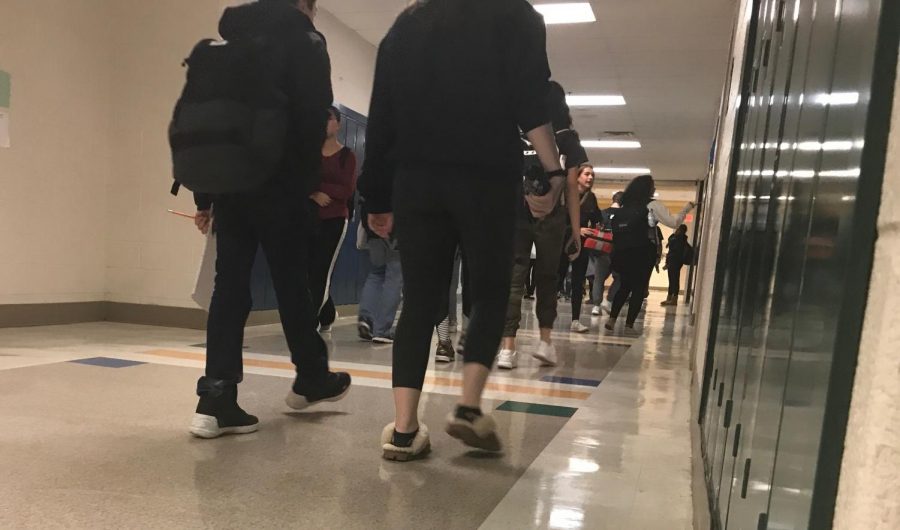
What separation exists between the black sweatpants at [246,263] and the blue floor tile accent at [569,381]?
1.45m

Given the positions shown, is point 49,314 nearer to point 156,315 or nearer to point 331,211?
point 156,315

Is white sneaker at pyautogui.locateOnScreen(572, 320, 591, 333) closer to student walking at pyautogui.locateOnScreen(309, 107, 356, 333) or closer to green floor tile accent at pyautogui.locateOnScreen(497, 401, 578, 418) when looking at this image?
student walking at pyautogui.locateOnScreen(309, 107, 356, 333)

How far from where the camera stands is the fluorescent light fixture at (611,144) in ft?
41.1

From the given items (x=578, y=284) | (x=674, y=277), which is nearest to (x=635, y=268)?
(x=578, y=284)

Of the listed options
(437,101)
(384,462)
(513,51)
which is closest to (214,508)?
(384,462)

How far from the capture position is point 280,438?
1.96 meters

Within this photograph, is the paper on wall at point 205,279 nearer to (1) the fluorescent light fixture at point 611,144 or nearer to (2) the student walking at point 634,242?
(2) the student walking at point 634,242

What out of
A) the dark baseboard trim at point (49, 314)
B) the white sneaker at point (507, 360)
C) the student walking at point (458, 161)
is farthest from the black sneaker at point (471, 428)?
the dark baseboard trim at point (49, 314)

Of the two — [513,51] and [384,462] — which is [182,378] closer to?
[384,462]

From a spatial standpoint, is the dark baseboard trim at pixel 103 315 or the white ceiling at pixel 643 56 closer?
the dark baseboard trim at pixel 103 315

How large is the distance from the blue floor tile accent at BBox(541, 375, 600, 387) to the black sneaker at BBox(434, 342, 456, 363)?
57cm

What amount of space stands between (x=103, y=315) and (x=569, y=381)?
345 cm

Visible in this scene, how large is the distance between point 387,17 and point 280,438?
16.8 ft

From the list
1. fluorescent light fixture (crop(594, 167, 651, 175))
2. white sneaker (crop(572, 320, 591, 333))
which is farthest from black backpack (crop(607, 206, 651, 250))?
fluorescent light fixture (crop(594, 167, 651, 175))
